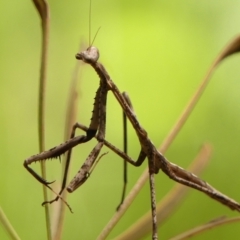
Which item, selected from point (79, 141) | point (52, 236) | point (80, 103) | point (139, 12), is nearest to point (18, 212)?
point (52, 236)

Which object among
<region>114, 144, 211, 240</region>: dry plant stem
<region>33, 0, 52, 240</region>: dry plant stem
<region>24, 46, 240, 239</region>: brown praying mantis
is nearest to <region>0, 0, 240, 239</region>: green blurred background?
<region>114, 144, 211, 240</region>: dry plant stem

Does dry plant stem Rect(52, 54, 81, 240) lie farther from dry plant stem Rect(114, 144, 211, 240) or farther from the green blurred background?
dry plant stem Rect(114, 144, 211, 240)

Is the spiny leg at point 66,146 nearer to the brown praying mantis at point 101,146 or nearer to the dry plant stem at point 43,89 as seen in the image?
the brown praying mantis at point 101,146

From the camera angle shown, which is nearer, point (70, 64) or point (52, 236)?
point (52, 236)

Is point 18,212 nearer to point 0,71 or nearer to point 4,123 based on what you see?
point 4,123

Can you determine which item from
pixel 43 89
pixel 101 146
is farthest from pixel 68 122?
pixel 101 146
